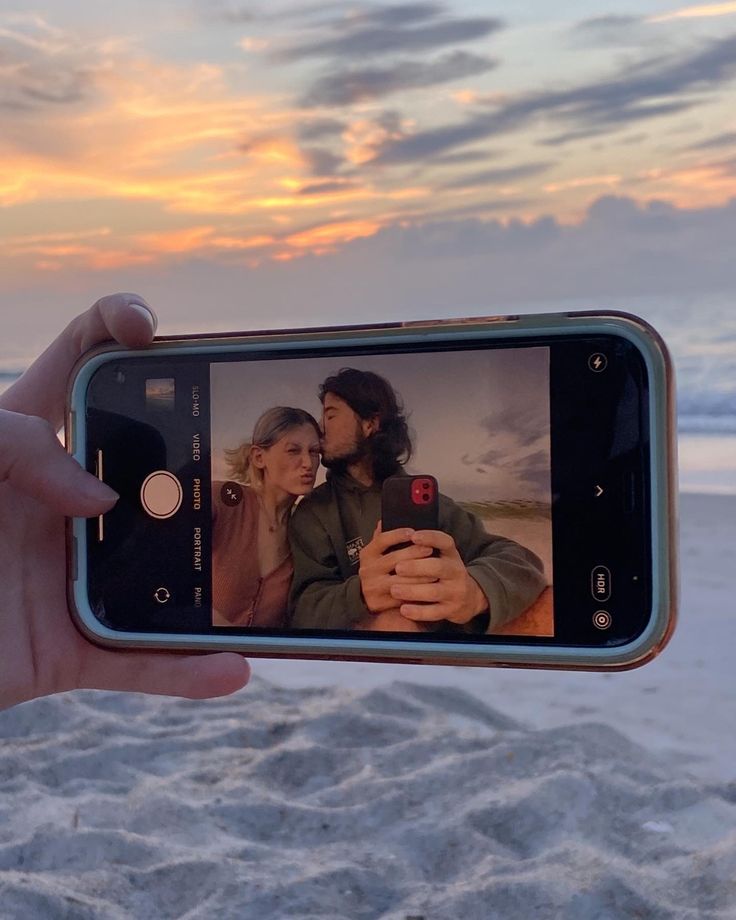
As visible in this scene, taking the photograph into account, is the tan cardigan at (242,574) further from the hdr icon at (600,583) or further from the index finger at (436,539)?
the hdr icon at (600,583)

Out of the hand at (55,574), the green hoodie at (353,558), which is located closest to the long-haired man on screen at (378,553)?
the green hoodie at (353,558)

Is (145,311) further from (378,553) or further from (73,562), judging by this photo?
(378,553)

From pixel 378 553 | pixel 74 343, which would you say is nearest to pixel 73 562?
pixel 74 343

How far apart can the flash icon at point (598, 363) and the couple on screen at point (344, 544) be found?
Answer: 0.27 metres

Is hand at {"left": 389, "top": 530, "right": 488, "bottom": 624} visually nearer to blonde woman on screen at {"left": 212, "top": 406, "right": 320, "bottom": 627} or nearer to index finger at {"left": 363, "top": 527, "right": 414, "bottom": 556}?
index finger at {"left": 363, "top": 527, "right": 414, "bottom": 556}

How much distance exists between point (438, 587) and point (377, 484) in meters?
0.17

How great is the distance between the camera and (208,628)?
1.62m

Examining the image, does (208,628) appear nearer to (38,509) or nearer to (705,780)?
(38,509)

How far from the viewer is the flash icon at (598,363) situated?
4.90 ft

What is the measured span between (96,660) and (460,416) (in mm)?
705

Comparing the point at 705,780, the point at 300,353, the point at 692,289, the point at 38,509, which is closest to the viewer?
the point at 300,353

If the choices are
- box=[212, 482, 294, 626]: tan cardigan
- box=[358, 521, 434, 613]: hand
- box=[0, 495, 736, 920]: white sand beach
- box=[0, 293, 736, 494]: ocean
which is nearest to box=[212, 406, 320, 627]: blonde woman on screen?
box=[212, 482, 294, 626]: tan cardigan

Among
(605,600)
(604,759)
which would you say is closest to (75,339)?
(605,600)

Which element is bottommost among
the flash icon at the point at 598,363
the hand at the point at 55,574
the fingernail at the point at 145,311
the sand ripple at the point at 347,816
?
the sand ripple at the point at 347,816
